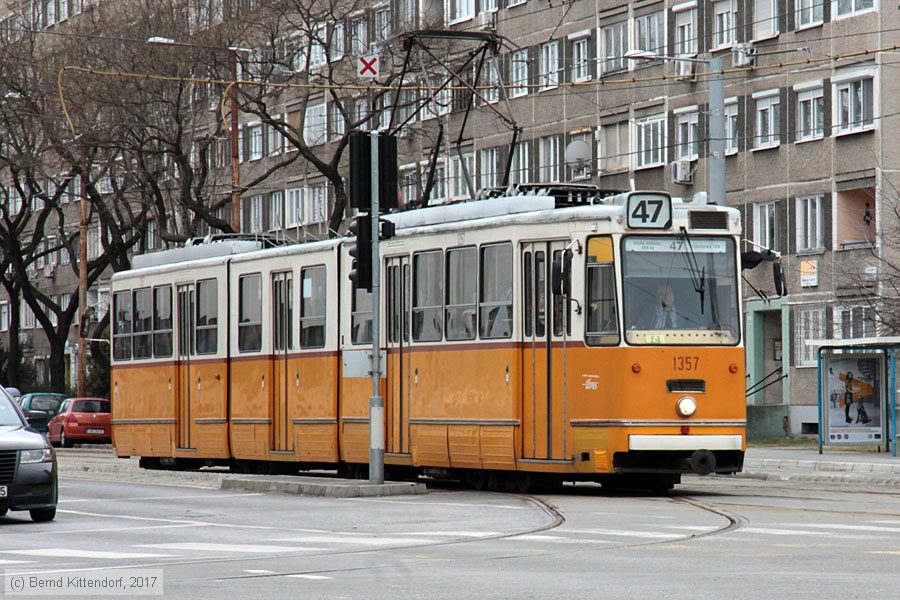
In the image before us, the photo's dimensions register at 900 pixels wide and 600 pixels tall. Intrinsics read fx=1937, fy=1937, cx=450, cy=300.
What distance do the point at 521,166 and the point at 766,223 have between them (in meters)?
10.6

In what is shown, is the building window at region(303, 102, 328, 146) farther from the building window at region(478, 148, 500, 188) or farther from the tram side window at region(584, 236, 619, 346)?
the tram side window at region(584, 236, 619, 346)

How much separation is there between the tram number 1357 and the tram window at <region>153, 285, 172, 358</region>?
11.4 metres

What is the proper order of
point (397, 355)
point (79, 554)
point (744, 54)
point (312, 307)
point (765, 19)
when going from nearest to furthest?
point (79, 554)
point (397, 355)
point (312, 307)
point (765, 19)
point (744, 54)

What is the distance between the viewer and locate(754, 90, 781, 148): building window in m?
47.3

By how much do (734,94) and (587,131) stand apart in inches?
243

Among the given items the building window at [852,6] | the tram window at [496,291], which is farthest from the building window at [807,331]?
the tram window at [496,291]

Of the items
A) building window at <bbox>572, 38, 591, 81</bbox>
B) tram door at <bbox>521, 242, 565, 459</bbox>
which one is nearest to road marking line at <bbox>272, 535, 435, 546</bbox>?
tram door at <bbox>521, 242, 565, 459</bbox>

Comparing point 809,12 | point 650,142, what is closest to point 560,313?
point 809,12

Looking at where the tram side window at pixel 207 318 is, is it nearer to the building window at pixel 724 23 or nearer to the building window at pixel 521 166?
the building window at pixel 724 23

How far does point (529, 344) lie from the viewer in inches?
848

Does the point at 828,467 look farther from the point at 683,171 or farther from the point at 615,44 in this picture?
the point at 615,44

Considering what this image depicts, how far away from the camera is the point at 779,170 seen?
47.4 m

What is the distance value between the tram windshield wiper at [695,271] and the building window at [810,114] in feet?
84.1

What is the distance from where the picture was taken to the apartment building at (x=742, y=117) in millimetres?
44688
